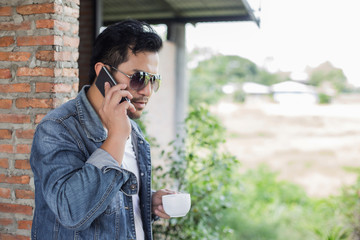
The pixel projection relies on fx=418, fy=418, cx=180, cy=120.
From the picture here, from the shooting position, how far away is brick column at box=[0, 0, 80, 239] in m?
2.61

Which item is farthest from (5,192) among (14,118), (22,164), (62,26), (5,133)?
(62,26)

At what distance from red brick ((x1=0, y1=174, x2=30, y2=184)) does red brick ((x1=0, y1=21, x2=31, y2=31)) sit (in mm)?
942

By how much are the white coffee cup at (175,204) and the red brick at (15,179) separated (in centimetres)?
119

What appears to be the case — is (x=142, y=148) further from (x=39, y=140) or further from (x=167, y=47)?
(x=167, y=47)

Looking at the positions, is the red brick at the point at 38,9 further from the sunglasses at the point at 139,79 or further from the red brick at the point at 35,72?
the sunglasses at the point at 139,79

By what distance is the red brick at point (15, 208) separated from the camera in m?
2.67

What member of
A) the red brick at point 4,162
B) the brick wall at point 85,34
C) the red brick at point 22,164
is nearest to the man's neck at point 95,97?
the red brick at point 22,164

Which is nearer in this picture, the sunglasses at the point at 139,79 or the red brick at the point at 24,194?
the sunglasses at the point at 139,79


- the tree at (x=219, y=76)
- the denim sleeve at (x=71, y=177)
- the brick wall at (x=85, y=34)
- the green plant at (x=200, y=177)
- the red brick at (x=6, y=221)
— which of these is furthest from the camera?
the tree at (x=219, y=76)

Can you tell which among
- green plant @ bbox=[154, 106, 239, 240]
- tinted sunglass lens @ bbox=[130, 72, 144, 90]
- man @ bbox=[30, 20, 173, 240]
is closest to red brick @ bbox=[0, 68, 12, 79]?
man @ bbox=[30, 20, 173, 240]

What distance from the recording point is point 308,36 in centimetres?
2317

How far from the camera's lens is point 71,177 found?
147cm

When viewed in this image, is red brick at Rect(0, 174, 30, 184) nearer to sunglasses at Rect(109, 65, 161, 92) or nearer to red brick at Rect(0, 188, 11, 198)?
red brick at Rect(0, 188, 11, 198)

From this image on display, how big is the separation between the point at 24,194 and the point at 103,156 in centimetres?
141
